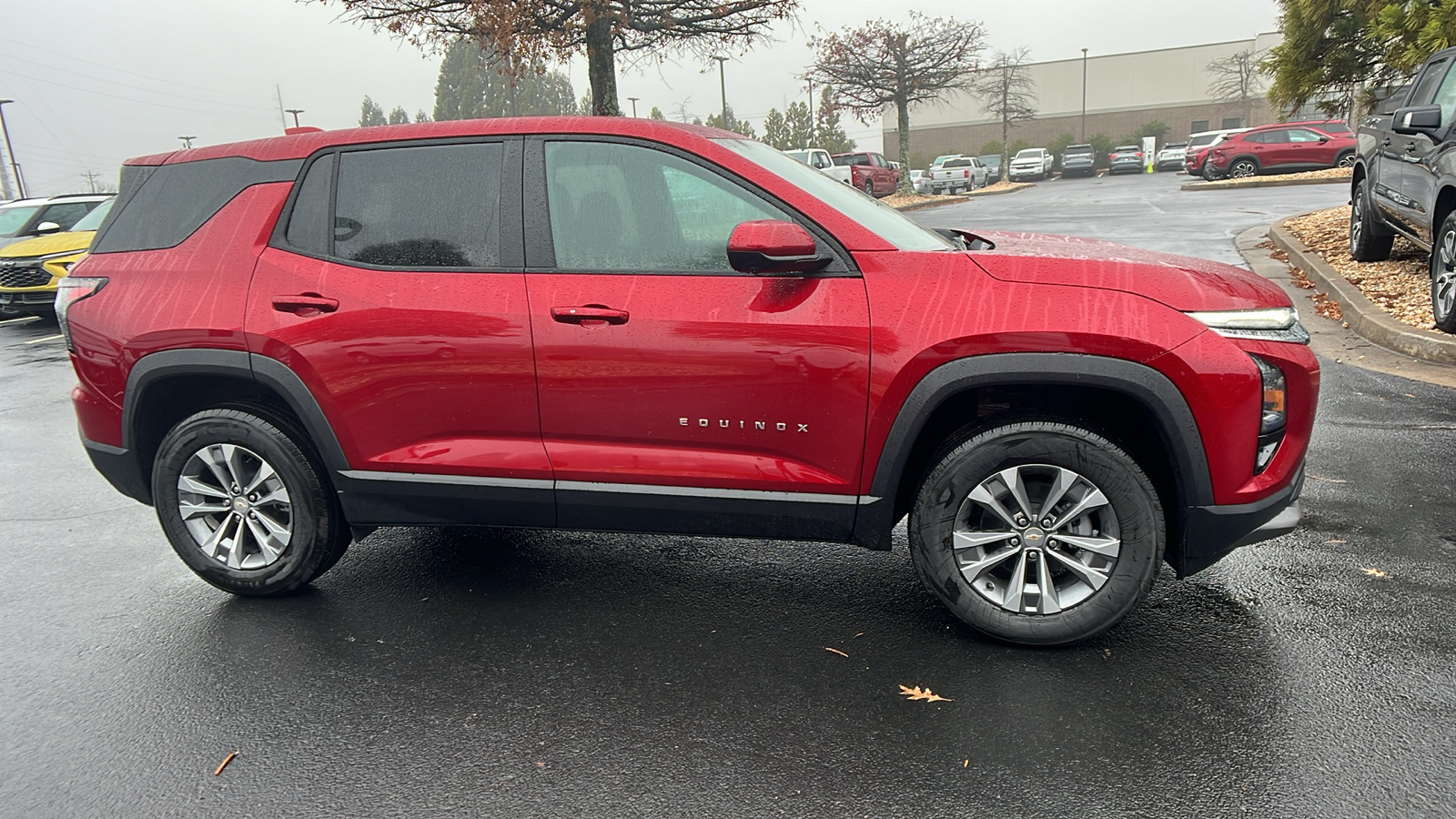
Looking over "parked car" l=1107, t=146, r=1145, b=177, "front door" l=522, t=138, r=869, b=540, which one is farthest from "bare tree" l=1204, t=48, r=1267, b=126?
"front door" l=522, t=138, r=869, b=540

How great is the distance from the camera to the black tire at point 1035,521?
308cm

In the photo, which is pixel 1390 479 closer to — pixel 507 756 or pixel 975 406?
pixel 975 406

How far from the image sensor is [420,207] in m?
3.61

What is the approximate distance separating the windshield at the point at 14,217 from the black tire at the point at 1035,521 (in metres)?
17.1

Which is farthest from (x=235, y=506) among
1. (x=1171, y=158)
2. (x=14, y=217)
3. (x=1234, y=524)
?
(x=1171, y=158)

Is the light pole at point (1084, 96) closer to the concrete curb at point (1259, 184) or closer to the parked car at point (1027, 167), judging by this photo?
the parked car at point (1027, 167)

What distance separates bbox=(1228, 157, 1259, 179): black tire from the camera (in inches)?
1150

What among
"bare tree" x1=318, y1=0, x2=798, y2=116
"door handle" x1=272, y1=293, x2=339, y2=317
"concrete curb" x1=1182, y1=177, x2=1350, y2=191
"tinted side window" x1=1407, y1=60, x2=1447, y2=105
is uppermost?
"bare tree" x1=318, y1=0, x2=798, y2=116

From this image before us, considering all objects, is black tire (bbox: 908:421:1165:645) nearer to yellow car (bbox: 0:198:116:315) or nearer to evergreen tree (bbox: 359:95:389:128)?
yellow car (bbox: 0:198:116:315)

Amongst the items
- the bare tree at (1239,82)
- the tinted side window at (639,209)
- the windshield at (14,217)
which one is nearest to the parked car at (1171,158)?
the bare tree at (1239,82)

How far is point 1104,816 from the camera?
7.97ft

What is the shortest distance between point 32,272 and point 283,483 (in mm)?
12749

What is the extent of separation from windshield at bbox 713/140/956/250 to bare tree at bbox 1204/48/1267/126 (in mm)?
69786

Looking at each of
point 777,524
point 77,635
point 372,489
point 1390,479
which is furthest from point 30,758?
point 1390,479
